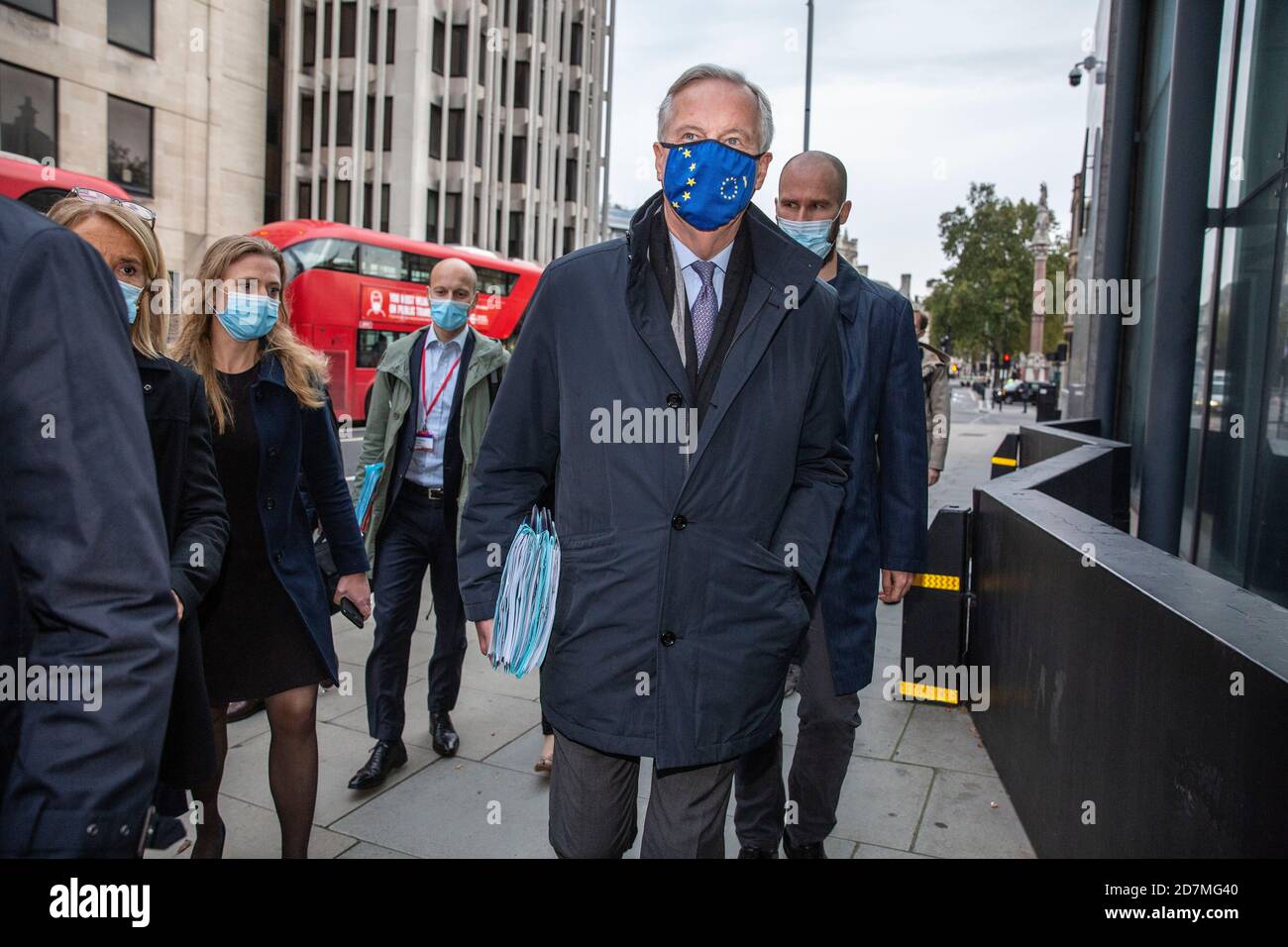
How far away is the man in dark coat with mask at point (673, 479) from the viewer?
2133 millimetres

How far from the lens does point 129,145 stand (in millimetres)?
25453

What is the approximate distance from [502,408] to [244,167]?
30.2 metres

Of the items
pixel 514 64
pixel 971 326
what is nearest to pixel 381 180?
pixel 514 64

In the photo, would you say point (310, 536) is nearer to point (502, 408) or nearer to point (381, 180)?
point (502, 408)

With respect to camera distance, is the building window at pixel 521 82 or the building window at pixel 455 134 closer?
the building window at pixel 455 134

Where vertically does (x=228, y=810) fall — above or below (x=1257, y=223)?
below

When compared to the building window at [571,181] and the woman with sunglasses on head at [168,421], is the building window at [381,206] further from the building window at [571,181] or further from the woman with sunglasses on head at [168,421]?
the woman with sunglasses on head at [168,421]

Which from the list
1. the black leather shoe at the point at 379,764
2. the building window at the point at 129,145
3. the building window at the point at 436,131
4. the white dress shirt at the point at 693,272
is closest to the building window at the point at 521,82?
the building window at the point at 436,131

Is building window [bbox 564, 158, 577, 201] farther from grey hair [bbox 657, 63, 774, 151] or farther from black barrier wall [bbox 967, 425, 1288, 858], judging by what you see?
grey hair [bbox 657, 63, 774, 151]

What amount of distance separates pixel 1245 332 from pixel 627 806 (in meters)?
7.07

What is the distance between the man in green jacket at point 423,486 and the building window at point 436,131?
3974cm

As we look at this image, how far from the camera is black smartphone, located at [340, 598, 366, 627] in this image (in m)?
3.46

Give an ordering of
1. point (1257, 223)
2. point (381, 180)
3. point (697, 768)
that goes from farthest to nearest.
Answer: point (381, 180) < point (1257, 223) < point (697, 768)

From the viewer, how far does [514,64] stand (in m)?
46.2
